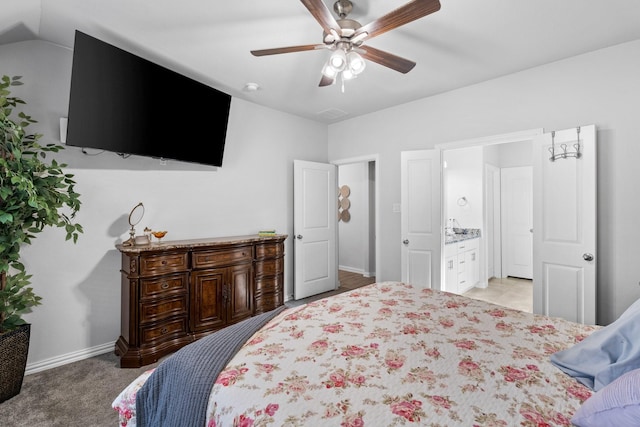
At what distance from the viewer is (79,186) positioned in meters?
2.54

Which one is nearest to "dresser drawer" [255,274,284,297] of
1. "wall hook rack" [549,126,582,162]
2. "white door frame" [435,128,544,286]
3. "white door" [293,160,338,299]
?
"white door" [293,160,338,299]

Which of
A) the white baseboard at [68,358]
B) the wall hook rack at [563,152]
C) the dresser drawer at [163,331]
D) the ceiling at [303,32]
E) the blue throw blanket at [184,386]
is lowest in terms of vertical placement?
the white baseboard at [68,358]

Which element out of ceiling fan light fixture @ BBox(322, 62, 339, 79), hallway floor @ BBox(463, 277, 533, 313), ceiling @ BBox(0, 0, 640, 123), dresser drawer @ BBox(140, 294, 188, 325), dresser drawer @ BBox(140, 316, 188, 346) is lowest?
hallway floor @ BBox(463, 277, 533, 313)

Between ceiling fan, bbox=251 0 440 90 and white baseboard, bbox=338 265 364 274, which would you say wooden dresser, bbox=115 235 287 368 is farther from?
white baseboard, bbox=338 265 364 274

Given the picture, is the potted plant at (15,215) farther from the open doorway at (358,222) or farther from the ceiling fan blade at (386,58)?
the open doorway at (358,222)

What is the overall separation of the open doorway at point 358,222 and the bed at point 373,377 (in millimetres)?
4056

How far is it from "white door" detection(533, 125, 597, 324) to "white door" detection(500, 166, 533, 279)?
2.82 metres

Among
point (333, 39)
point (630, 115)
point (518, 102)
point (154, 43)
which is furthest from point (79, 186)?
point (630, 115)

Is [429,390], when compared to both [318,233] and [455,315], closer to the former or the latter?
[455,315]

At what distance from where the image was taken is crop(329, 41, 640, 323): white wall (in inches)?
96.1

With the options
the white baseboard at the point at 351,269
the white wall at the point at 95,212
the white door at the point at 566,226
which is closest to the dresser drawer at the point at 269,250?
the white wall at the point at 95,212

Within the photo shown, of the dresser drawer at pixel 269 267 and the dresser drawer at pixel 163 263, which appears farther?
the dresser drawer at pixel 269 267

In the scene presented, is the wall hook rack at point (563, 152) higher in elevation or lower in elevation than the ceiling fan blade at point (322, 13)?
lower

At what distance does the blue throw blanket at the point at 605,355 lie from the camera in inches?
36.4
